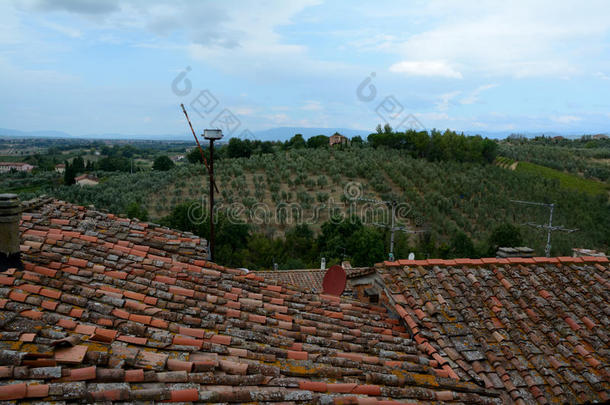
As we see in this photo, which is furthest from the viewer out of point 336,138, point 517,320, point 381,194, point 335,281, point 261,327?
point 336,138

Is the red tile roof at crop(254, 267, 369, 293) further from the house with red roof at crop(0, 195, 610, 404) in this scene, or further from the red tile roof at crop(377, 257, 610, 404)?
the red tile roof at crop(377, 257, 610, 404)

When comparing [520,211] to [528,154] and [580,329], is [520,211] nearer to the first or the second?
[528,154]

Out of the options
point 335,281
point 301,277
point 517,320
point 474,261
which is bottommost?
point 301,277

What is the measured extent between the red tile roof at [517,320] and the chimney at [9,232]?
4433mm

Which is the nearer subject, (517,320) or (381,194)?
(517,320)

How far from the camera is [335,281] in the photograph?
22.7 ft

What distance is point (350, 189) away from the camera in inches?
1220

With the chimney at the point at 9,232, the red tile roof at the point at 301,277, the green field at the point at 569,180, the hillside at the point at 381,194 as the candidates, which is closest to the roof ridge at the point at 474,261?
the chimney at the point at 9,232

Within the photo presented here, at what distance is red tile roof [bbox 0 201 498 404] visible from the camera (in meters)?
2.86

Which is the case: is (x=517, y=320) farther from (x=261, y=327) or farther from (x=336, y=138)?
(x=336, y=138)

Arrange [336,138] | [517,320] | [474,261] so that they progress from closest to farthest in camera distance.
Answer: [517,320]
[474,261]
[336,138]

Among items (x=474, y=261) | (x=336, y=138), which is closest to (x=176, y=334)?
(x=474, y=261)

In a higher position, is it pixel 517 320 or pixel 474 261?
pixel 474 261

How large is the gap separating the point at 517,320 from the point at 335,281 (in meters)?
2.85
